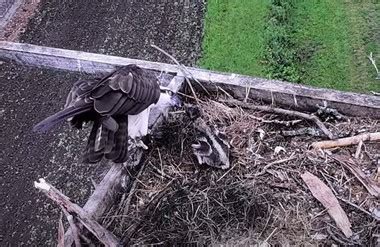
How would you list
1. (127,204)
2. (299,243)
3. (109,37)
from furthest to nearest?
(109,37), (127,204), (299,243)

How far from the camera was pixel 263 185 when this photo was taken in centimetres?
392

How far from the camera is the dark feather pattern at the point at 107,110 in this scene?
3541 millimetres

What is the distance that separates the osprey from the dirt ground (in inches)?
77.1

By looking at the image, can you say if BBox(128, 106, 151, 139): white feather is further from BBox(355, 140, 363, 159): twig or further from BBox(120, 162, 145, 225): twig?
BBox(355, 140, 363, 159): twig

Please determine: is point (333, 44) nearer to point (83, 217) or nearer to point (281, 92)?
point (281, 92)

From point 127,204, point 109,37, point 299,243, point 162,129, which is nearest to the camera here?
point 299,243

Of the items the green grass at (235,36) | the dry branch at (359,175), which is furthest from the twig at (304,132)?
the green grass at (235,36)

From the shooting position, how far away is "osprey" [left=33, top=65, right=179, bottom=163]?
354 cm

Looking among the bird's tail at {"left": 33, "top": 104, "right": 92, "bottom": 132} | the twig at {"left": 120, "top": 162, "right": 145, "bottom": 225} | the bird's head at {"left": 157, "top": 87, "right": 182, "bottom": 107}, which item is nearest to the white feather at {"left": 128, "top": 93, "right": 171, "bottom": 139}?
the bird's head at {"left": 157, "top": 87, "right": 182, "bottom": 107}

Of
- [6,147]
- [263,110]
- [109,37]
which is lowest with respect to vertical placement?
[6,147]

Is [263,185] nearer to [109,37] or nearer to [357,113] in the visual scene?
[357,113]

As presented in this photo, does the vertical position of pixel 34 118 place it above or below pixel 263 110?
below

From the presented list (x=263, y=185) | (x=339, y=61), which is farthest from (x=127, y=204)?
(x=339, y=61)

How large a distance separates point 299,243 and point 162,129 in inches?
51.9
